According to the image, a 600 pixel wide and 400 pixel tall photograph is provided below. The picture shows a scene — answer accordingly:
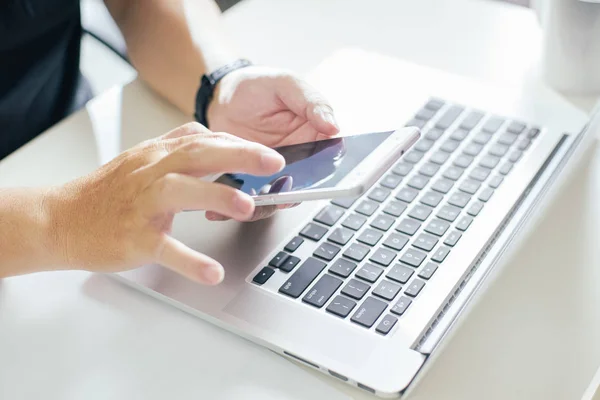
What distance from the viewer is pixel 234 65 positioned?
831mm

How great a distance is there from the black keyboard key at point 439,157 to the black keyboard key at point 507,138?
61mm

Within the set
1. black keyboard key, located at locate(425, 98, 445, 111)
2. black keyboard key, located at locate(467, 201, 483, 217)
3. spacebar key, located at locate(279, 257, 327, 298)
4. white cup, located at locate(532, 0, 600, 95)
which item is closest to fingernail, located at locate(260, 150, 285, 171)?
spacebar key, located at locate(279, 257, 327, 298)

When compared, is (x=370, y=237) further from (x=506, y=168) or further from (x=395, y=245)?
(x=506, y=168)

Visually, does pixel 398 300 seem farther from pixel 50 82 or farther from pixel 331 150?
pixel 50 82

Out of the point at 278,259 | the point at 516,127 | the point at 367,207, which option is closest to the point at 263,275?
the point at 278,259

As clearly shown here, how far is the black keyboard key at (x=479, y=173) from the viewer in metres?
0.69

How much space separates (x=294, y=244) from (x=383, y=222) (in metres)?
0.08

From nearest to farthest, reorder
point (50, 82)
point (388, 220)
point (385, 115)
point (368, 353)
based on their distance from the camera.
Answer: point (368, 353)
point (388, 220)
point (385, 115)
point (50, 82)

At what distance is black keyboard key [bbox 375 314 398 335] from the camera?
1.80 feet

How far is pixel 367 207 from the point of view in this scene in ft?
2.18

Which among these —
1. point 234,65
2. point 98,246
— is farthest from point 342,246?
point 234,65

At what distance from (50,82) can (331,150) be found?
559 mm

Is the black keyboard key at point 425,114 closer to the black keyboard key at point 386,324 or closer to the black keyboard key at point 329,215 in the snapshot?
the black keyboard key at point 329,215

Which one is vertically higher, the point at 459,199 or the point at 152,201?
the point at 152,201
